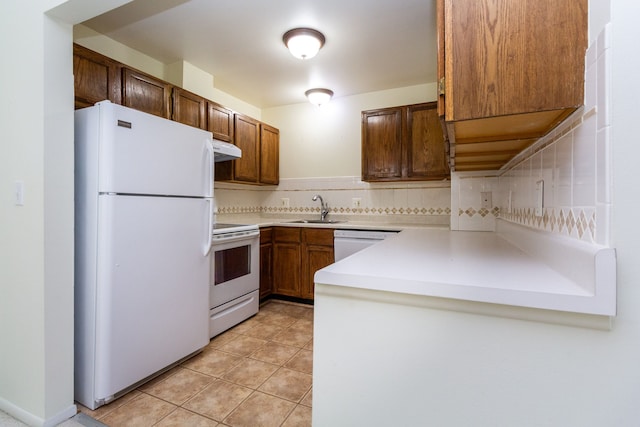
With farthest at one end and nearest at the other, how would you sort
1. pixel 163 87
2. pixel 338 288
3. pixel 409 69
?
pixel 409 69, pixel 163 87, pixel 338 288

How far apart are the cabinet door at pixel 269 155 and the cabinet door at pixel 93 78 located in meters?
1.68

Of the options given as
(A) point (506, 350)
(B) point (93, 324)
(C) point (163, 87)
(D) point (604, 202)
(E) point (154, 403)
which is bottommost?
(E) point (154, 403)

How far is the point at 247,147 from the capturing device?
11.1ft

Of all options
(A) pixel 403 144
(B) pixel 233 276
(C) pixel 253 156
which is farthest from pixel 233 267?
(A) pixel 403 144

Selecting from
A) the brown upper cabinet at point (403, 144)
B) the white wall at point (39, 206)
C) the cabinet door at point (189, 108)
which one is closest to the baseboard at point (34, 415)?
the white wall at point (39, 206)

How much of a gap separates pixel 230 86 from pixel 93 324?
2.68 metres

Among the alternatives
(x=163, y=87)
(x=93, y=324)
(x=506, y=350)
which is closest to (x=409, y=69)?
(x=163, y=87)

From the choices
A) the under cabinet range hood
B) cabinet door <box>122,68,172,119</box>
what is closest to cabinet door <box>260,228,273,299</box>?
the under cabinet range hood

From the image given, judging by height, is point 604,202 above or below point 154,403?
above

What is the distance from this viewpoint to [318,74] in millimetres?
3072

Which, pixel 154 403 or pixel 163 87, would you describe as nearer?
pixel 154 403

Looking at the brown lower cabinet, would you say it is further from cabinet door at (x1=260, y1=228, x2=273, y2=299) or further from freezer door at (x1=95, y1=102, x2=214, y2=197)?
freezer door at (x1=95, y1=102, x2=214, y2=197)

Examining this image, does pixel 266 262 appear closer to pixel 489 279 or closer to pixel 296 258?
pixel 296 258

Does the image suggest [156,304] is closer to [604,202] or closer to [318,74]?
[604,202]
